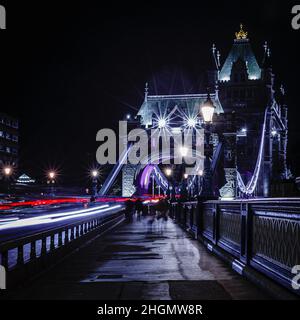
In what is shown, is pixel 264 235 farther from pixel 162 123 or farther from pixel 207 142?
pixel 162 123

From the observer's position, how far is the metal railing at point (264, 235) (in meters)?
6.98

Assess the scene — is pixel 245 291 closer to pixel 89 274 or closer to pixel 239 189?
pixel 89 274

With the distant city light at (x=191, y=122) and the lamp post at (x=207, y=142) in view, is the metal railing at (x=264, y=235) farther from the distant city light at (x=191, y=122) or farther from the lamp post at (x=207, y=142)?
the distant city light at (x=191, y=122)

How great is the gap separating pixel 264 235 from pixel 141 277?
2827mm

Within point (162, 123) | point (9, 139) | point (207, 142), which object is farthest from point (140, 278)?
point (9, 139)

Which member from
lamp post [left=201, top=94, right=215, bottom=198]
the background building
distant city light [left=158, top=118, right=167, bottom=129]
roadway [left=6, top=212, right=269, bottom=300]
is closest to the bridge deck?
Answer: roadway [left=6, top=212, right=269, bottom=300]

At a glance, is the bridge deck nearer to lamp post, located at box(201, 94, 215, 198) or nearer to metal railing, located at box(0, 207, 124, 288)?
metal railing, located at box(0, 207, 124, 288)

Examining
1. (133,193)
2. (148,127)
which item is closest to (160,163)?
(148,127)

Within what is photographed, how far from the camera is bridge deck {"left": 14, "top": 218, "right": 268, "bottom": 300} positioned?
27.5ft

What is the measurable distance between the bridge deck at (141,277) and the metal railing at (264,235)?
0.43 metres

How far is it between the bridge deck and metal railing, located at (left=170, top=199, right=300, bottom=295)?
1.41 ft

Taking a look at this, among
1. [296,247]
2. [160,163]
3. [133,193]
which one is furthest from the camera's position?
[160,163]
